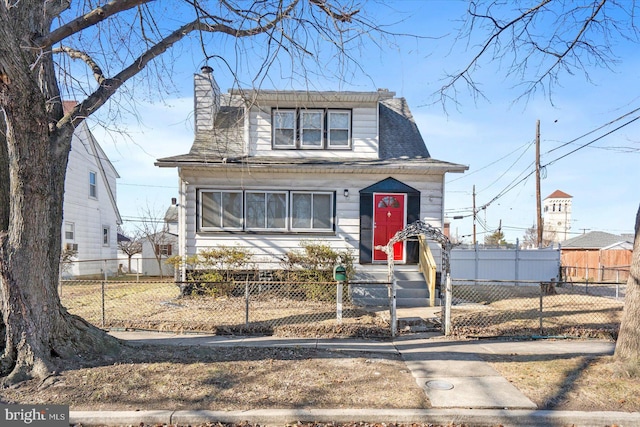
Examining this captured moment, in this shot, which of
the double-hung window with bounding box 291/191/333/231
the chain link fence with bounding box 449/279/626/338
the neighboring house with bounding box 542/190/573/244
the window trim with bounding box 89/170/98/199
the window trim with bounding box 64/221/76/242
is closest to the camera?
the chain link fence with bounding box 449/279/626/338

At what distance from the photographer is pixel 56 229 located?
15.3 ft

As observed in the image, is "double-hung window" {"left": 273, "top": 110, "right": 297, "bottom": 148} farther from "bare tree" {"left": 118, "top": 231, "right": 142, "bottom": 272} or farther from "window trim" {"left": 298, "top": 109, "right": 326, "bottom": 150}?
"bare tree" {"left": 118, "top": 231, "right": 142, "bottom": 272}

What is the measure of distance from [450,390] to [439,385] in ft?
0.54

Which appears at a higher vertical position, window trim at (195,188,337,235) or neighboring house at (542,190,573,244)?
neighboring house at (542,190,573,244)

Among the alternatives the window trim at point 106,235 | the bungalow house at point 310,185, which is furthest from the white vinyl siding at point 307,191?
the window trim at point 106,235

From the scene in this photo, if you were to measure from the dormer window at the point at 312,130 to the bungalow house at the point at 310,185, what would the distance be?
3 cm

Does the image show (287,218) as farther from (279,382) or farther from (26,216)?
(26,216)

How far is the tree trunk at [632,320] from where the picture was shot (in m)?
4.38

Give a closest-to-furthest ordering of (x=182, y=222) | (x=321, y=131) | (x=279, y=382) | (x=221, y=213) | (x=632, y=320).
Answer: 1. (x=279, y=382)
2. (x=632, y=320)
3. (x=182, y=222)
4. (x=221, y=213)
5. (x=321, y=131)

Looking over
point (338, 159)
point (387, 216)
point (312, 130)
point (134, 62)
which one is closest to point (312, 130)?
point (312, 130)

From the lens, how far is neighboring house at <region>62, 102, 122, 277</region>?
1609 cm

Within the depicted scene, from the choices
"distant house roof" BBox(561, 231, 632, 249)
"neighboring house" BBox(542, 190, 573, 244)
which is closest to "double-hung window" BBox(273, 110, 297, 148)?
"distant house roof" BBox(561, 231, 632, 249)

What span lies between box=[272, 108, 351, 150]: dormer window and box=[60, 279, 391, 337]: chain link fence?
432cm

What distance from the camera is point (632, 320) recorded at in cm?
443
